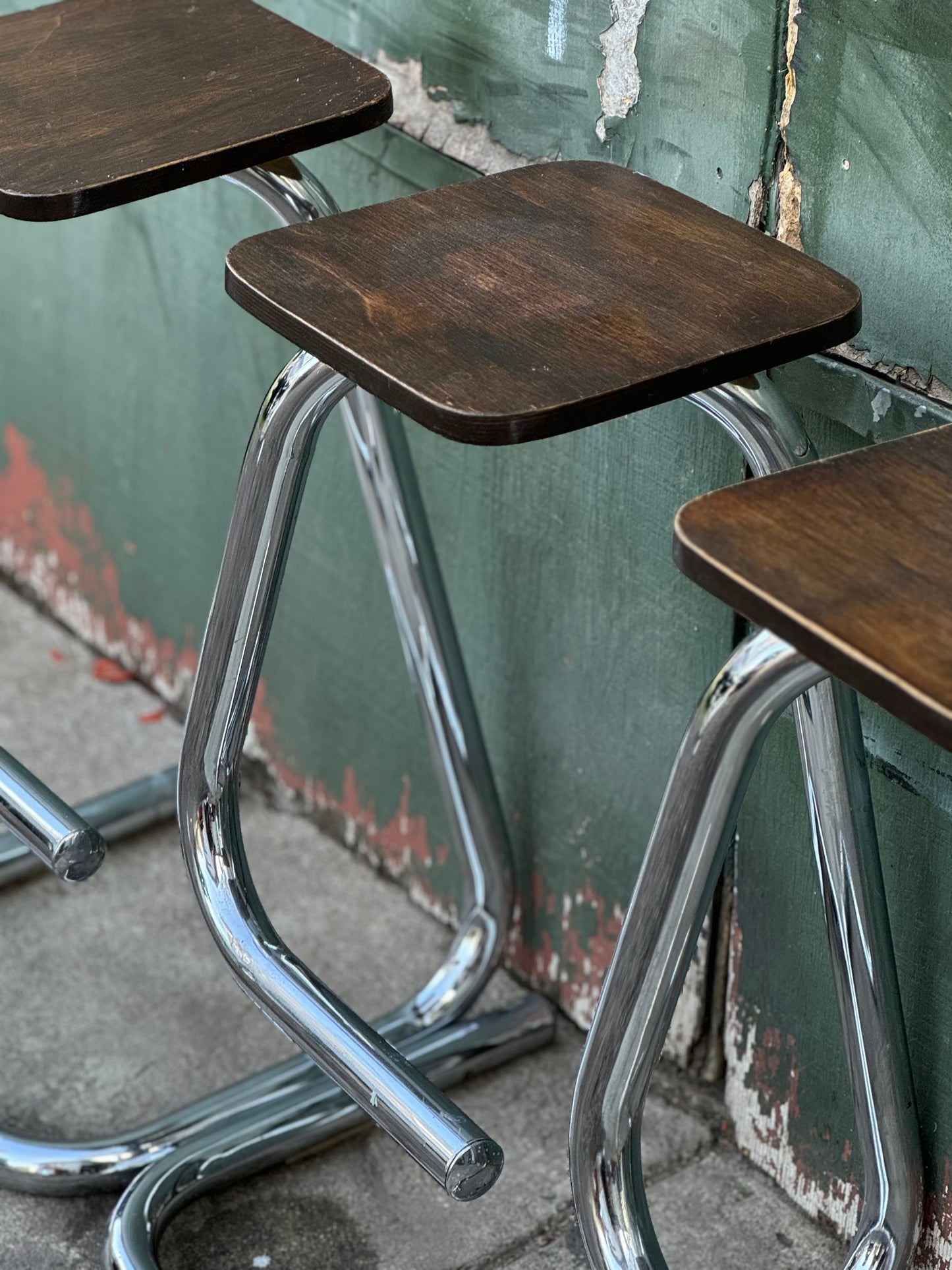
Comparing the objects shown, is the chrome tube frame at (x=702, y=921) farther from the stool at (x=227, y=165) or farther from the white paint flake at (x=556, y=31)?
the white paint flake at (x=556, y=31)

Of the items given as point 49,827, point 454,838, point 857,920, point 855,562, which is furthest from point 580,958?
point 855,562

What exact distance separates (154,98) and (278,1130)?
1.00 m

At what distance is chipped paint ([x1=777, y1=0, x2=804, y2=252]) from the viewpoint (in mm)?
1324

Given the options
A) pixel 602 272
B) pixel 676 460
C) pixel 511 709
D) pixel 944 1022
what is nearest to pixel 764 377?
pixel 602 272

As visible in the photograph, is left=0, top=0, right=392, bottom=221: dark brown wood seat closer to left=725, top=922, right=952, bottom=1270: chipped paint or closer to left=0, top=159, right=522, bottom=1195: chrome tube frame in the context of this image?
left=0, top=159, right=522, bottom=1195: chrome tube frame

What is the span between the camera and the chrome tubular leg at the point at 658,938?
1008 millimetres

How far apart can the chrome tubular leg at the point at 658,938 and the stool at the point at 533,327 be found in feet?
0.61

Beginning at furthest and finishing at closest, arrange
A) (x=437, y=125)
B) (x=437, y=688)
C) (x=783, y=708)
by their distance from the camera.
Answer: (x=437, y=688) < (x=437, y=125) < (x=783, y=708)

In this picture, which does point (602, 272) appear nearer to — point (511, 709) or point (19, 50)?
point (19, 50)

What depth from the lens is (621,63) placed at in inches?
58.1

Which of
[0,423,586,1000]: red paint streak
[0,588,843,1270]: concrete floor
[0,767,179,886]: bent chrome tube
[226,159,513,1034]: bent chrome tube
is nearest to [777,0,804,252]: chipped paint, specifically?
[226,159,513,1034]: bent chrome tube

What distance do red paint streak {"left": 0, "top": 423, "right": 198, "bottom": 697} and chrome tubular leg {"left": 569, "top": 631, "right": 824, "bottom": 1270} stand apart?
1.35 meters

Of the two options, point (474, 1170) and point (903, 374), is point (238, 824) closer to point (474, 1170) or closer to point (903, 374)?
point (474, 1170)

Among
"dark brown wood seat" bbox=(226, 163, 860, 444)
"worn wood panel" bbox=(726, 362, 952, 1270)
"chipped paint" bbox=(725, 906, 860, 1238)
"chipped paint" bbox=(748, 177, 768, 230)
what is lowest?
"chipped paint" bbox=(725, 906, 860, 1238)
